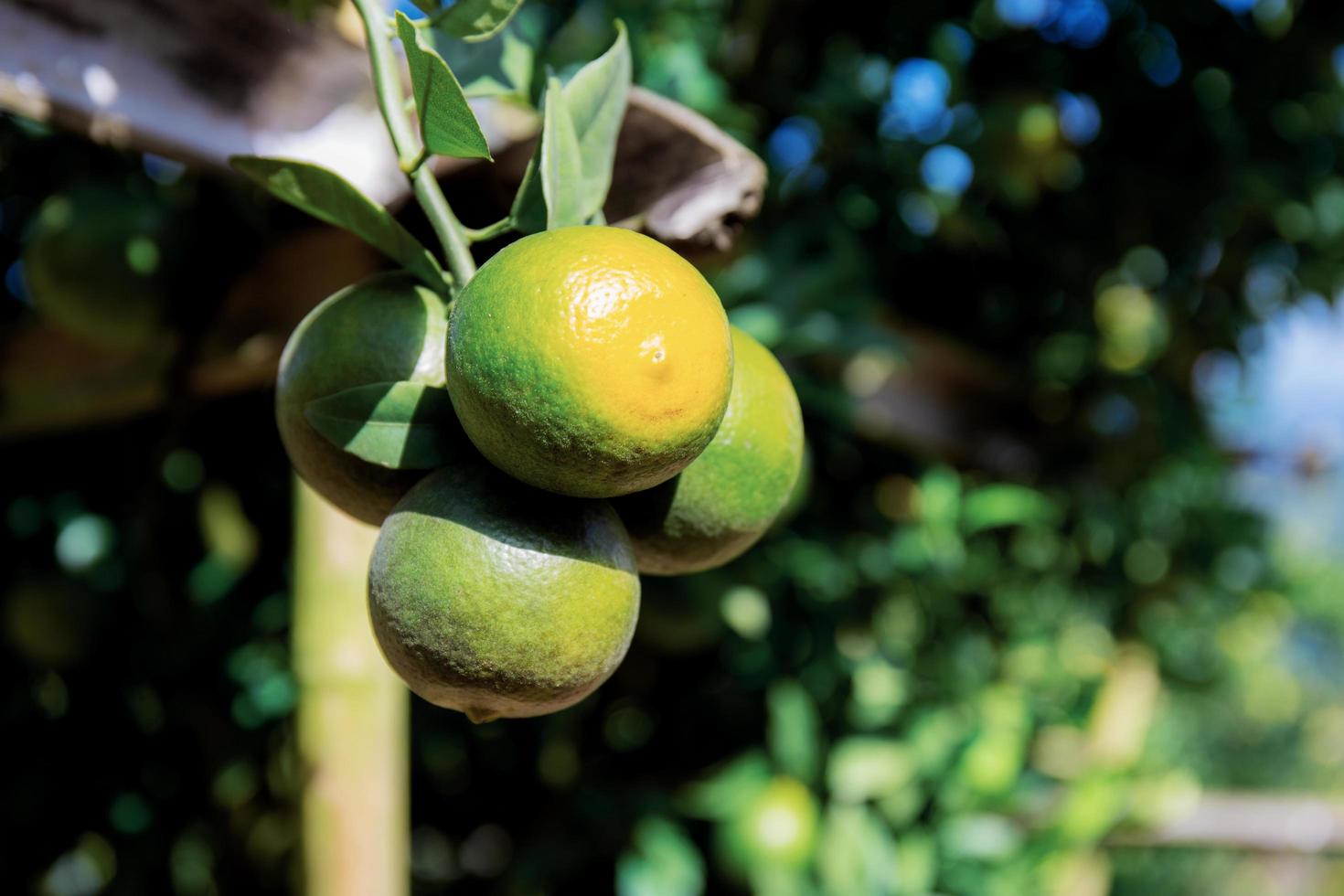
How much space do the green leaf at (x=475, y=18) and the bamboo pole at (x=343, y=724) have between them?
42 centimetres

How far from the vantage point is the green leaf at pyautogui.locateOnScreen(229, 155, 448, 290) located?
1.54 ft

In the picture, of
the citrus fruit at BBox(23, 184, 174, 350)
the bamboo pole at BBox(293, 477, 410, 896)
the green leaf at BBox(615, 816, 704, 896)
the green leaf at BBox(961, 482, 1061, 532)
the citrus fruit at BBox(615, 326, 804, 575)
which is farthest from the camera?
the green leaf at BBox(961, 482, 1061, 532)

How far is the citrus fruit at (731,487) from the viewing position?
19.9 inches

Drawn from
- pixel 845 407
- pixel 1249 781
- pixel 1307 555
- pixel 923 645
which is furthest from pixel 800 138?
pixel 1307 555

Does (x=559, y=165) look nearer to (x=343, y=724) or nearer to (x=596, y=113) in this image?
(x=596, y=113)

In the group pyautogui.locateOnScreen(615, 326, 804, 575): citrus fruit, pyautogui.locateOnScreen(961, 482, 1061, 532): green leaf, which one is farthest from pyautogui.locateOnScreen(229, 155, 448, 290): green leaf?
pyautogui.locateOnScreen(961, 482, 1061, 532): green leaf

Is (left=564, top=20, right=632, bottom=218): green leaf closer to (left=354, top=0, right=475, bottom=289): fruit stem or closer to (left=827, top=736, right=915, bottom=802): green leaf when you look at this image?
(left=354, top=0, right=475, bottom=289): fruit stem

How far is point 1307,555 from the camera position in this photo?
5.54 meters

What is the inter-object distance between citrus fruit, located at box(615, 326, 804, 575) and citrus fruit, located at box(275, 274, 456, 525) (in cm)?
10

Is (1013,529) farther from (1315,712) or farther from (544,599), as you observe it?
(1315,712)

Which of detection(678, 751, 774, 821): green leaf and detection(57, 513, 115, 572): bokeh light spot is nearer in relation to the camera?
detection(678, 751, 774, 821): green leaf

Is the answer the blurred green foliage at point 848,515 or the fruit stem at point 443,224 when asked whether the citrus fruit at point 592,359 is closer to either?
the fruit stem at point 443,224

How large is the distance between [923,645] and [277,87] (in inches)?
46.8

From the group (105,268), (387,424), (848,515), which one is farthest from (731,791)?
(387,424)
